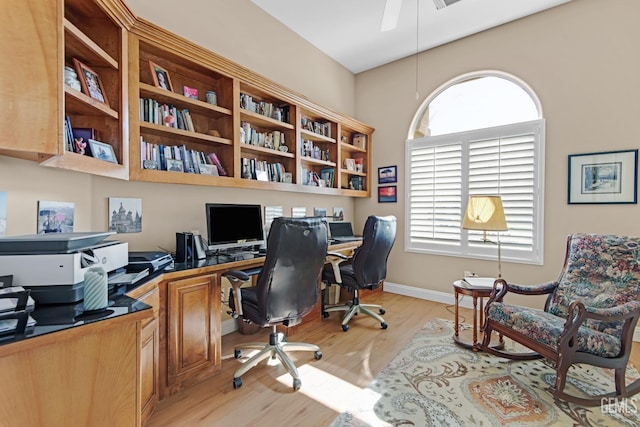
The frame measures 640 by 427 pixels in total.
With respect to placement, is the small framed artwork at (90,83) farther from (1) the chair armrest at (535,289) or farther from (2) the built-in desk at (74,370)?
(1) the chair armrest at (535,289)

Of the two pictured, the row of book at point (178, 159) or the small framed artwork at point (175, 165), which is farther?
the small framed artwork at point (175, 165)

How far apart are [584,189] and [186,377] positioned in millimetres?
4035

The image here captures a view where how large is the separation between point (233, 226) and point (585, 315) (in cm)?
262

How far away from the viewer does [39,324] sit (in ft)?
3.11

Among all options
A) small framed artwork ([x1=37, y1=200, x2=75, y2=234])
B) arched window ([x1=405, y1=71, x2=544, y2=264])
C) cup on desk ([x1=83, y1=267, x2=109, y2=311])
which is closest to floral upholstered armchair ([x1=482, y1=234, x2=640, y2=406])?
arched window ([x1=405, y1=71, x2=544, y2=264])

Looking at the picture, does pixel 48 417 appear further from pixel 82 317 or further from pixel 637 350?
pixel 637 350

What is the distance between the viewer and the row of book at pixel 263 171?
9.11 ft

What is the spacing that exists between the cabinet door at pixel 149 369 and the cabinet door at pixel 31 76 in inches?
41.0

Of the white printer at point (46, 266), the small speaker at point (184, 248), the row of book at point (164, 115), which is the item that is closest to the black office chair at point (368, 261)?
the small speaker at point (184, 248)

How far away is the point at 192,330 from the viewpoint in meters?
1.94

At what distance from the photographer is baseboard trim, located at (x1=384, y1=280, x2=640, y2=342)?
11.9 feet

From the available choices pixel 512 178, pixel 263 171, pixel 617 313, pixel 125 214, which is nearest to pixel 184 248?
pixel 125 214

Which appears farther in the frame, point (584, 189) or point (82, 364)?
point (584, 189)

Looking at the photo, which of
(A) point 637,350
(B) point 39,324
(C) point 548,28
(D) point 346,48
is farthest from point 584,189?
(B) point 39,324
